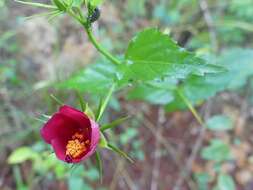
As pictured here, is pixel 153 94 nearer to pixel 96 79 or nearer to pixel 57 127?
pixel 96 79

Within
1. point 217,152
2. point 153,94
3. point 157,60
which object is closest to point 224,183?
point 217,152

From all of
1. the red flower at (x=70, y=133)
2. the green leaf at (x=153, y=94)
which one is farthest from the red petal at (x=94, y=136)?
the green leaf at (x=153, y=94)

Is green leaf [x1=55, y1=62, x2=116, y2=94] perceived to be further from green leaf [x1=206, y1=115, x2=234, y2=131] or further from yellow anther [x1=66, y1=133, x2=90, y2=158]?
green leaf [x1=206, y1=115, x2=234, y2=131]

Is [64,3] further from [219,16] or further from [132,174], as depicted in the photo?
[219,16]

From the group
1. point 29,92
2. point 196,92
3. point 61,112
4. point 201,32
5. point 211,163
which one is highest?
point 61,112

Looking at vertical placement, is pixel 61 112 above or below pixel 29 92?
above

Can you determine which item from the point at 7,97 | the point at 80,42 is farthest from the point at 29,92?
the point at 80,42

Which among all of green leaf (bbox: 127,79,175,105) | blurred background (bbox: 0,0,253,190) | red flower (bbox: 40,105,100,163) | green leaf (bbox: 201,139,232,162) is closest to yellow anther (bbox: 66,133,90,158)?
red flower (bbox: 40,105,100,163)
